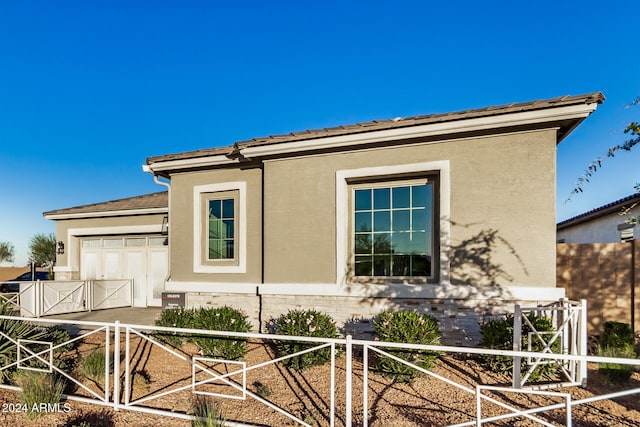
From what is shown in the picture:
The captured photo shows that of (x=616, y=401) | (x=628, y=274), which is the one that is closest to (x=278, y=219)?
(x=616, y=401)

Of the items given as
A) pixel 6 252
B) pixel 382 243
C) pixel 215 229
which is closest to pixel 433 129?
pixel 382 243

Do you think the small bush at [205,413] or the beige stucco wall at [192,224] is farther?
the beige stucco wall at [192,224]

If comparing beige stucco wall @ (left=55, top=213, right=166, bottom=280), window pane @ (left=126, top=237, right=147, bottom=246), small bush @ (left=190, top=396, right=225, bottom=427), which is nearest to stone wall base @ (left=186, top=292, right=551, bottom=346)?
small bush @ (left=190, top=396, right=225, bottom=427)

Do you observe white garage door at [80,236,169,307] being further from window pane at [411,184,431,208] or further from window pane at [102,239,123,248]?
window pane at [411,184,431,208]

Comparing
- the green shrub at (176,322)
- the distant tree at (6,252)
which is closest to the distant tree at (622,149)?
the green shrub at (176,322)

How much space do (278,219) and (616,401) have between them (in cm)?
574

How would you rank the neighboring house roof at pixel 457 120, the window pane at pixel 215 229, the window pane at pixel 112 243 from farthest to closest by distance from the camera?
the window pane at pixel 112 243 < the window pane at pixel 215 229 < the neighboring house roof at pixel 457 120

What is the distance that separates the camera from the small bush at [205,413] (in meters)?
3.79

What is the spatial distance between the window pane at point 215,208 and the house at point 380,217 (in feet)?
0.08

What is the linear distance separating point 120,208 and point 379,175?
8740mm

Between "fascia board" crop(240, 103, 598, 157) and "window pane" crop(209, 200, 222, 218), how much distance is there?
1527 millimetres

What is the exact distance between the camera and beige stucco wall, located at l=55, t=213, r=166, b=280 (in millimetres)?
11141

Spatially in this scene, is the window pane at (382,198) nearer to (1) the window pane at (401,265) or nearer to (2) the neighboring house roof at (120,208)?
(1) the window pane at (401,265)

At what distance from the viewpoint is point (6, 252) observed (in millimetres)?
37938
